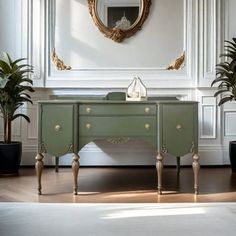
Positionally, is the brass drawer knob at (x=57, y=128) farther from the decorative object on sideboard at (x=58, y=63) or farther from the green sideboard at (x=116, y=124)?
the decorative object on sideboard at (x=58, y=63)

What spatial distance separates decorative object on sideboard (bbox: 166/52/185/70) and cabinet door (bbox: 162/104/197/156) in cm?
137

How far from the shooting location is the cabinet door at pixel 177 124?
10.1ft

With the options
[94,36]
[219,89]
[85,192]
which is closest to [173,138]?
[85,192]

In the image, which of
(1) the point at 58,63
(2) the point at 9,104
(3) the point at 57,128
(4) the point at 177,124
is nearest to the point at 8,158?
(2) the point at 9,104

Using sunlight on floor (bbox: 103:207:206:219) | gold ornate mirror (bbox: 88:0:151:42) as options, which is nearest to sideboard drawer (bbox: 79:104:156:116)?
sunlight on floor (bbox: 103:207:206:219)

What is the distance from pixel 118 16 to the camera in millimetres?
4352

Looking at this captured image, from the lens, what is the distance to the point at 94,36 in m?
4.38

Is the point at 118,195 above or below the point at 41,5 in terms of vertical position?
below

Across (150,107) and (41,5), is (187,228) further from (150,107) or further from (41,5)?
(41,5)

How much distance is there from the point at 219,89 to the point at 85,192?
2.01m

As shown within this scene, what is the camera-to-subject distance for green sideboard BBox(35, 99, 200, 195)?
307 cm

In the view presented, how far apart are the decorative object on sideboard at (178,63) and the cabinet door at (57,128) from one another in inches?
65.5

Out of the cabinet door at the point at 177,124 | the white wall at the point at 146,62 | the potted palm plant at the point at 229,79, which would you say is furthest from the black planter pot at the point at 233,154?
the cabinet door at the point at 177,124

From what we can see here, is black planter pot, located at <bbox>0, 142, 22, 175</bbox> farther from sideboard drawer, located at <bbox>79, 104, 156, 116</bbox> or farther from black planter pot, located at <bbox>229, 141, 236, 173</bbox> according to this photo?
black planter pot, located at <bbox>229, 141, 236, 173</bbox>
